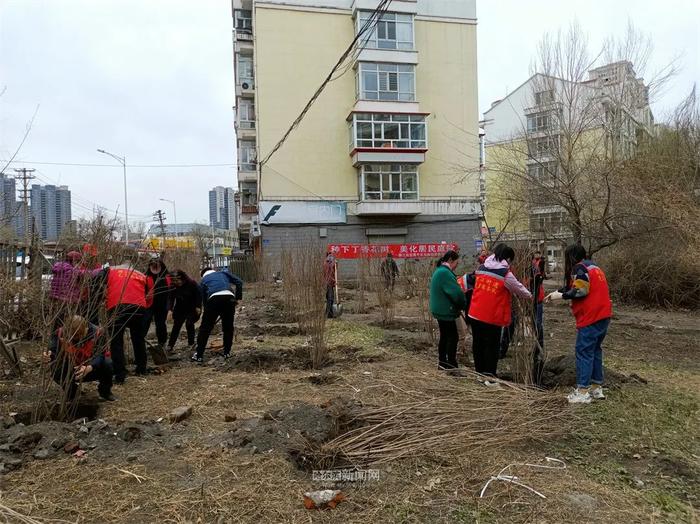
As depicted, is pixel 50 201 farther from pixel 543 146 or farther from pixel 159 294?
pixel 543 146

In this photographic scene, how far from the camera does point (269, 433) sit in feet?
11.3

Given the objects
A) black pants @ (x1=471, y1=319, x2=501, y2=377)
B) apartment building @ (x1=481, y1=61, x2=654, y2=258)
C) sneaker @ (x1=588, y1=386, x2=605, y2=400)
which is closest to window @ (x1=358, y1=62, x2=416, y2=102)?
apartment building @ (x1=481, y1=61, x2=654, y2=258)

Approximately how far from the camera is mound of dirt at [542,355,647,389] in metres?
5.06

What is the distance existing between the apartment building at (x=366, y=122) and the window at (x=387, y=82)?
0.06 meters

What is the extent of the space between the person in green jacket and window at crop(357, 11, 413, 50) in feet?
89.2

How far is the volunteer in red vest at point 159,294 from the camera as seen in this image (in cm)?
600

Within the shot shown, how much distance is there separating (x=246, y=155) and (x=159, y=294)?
1130 inches

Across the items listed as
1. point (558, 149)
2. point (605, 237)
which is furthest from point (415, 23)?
point (605, 237)

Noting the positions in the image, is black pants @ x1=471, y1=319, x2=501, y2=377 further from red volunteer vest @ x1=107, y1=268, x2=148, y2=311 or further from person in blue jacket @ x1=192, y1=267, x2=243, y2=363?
red volunteer vest @ x1=107, y1=268, x2=148, y2=311

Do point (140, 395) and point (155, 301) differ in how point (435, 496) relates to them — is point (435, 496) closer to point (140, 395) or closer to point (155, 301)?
point (140, 395)

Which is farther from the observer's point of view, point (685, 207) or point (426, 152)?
point (426, 152)

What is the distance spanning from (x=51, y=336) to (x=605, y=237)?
1216cm

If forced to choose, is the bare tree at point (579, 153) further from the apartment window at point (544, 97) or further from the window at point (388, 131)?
the window at point (388, 131)

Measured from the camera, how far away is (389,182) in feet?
98.6
